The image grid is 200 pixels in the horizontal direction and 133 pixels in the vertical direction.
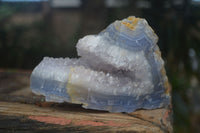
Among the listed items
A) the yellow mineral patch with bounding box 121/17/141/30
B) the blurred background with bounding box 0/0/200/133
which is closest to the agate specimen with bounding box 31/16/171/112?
the yellow mineral patch with bounding box 121/17/141/30

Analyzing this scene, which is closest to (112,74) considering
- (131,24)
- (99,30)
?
(131,24)

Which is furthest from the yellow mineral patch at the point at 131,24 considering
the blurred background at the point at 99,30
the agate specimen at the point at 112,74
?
the blurred background at the point at 99,30


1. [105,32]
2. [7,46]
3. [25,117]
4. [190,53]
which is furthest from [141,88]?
[7,46]

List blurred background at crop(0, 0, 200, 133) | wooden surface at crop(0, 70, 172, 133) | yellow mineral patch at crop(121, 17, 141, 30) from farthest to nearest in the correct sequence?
blurred background at crop(0, 0, 200, 133)
yellow mineral patch at crop(121, 17, 141, 30)
wooden surface at crop(0, 70, 172, 133)

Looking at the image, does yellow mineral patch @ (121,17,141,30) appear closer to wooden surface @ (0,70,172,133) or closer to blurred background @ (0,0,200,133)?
wooden surface @ (0,70,172,133)

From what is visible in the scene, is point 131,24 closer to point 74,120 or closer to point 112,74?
point 112,74

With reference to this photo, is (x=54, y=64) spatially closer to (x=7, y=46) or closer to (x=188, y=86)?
(x=188, y=86)
